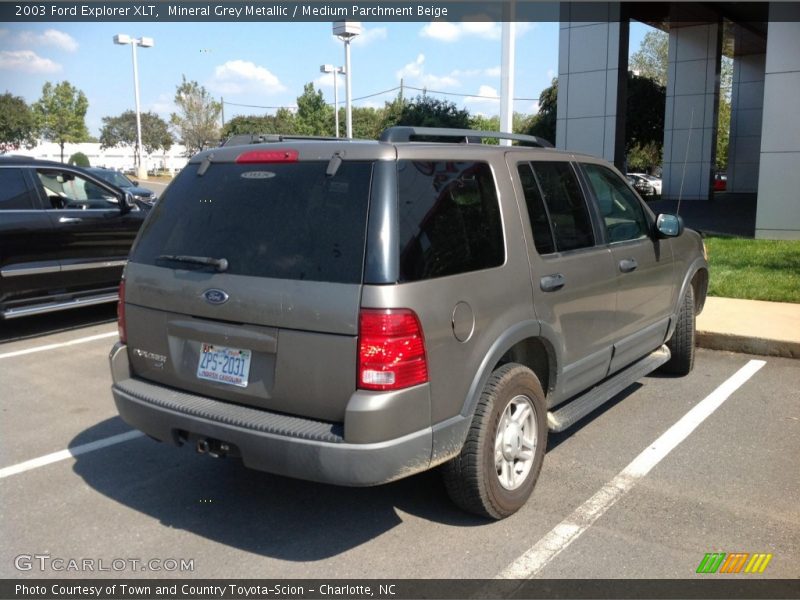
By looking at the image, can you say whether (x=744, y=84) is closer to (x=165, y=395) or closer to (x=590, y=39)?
(x=590, y=39)

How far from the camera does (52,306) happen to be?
816 cm

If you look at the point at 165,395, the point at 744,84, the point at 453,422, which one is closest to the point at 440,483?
the point at 453,422

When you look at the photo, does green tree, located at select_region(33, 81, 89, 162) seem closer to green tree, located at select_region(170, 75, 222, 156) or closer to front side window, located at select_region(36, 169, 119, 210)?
green tree, located at select_region(170, 75, 222, 156)

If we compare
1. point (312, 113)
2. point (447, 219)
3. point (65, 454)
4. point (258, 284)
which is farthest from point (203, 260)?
point (312, 113)

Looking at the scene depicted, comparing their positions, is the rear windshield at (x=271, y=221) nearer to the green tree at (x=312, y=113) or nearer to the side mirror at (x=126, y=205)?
the side mirror at (x=126, y=205)

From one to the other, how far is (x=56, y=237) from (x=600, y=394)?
6.35m

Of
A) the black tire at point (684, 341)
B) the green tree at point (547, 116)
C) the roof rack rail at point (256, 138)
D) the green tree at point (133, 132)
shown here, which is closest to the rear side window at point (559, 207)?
the roof rack rail at point (256, 138)

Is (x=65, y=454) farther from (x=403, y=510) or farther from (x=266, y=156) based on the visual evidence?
(x=266, y=156)

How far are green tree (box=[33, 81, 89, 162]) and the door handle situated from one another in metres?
57.9

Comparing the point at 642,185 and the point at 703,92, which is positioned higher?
the point at 703,92

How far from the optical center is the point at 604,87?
66.5 ft

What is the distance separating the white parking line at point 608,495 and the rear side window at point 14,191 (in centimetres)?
683

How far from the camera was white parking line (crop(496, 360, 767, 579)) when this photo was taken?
3.36 metres

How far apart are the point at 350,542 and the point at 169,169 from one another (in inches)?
3210
